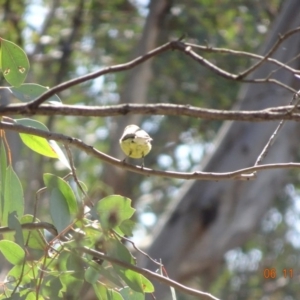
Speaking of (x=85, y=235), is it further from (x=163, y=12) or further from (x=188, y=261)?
Result: (x=163, y=12)

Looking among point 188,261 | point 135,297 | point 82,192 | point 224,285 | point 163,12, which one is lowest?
point 224,285

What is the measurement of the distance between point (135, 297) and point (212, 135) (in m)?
3.24

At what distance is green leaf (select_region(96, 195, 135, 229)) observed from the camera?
3.31 ft

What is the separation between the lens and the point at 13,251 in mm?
1068

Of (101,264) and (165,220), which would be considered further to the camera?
(165,220)

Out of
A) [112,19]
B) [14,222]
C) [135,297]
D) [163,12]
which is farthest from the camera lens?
[112,19]

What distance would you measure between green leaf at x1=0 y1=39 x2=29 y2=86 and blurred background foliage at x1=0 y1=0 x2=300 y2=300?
7.58 ft

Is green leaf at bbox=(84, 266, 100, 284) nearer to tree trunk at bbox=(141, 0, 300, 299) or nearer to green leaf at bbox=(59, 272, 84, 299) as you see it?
green leaf at bbox=(59, 272, 84, 299)

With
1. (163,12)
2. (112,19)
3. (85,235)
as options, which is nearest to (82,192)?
(85,235)

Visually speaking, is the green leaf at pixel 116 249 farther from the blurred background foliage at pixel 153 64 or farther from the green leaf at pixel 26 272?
the blurred background foliage at pixel 153 64

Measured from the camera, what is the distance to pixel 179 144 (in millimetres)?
4512

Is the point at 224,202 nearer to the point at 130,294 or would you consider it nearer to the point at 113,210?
the point at 130,294

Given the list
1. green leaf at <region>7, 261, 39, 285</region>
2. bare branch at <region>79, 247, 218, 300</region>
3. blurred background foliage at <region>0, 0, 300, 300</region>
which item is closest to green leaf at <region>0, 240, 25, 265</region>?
green leaf at <region>7, 261, 39, 285</region>

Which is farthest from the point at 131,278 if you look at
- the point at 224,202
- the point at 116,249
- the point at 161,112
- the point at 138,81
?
the point at 138,81
